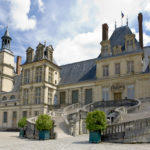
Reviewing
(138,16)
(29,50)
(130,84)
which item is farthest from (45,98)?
(138,16)

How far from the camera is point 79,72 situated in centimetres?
3506

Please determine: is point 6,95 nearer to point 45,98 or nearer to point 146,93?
point 45,98

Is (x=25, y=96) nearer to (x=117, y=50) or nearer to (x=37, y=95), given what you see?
(x=37, y=95)

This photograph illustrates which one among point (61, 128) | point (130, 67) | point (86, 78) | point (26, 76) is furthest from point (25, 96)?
point (130, 67)

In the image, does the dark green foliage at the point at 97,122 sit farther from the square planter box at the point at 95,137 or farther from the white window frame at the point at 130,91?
the white window frame at the point at 130,91

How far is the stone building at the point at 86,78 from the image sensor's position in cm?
2773

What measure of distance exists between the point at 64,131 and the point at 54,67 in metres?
16.7

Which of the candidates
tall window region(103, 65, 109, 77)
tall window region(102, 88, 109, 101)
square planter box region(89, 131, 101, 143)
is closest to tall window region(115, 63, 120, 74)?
tall window region(103, 65, 109, 77)

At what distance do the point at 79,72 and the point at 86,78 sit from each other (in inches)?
116

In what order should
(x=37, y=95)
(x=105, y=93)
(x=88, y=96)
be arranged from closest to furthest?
(x=105, y=93) < (x=88, y=96) < (x=37, y=95)

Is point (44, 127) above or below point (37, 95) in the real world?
below

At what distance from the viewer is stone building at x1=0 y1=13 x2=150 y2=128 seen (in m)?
27.7

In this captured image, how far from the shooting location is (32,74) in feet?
110

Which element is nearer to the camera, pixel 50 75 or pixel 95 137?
pixel 95 137
